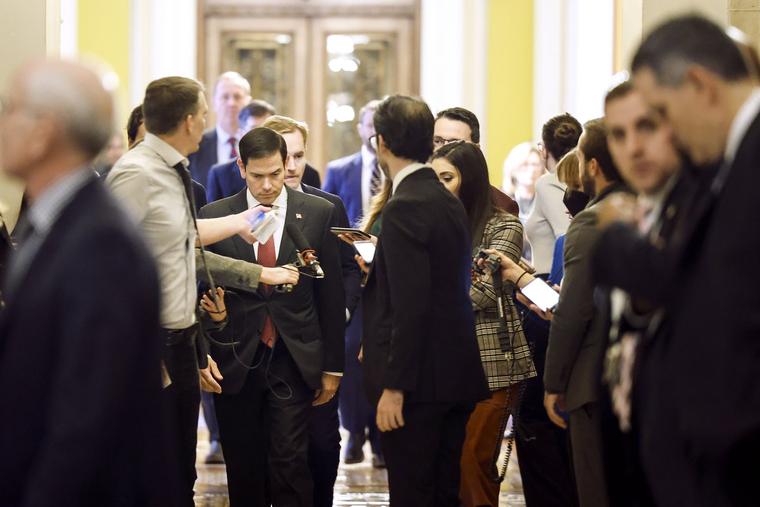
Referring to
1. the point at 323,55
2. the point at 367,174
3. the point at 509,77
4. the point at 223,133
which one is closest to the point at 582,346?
the point at 367,174

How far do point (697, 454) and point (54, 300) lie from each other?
117cm

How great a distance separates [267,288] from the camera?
4715 mm

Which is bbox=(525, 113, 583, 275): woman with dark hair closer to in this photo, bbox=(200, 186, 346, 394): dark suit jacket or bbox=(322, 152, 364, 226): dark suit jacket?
bbox=(200, 186, 346, 394): dark suit jacket

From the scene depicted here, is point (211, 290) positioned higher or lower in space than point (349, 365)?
higher

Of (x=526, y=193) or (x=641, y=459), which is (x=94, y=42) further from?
(x=641, y=459)

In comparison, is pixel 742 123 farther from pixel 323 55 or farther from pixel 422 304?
pixel 323 55

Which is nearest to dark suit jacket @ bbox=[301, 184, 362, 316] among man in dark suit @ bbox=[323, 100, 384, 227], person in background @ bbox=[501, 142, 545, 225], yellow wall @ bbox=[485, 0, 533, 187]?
man in dark suit @ bbox=[323, 100, 384, 227]

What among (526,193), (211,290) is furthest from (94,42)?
(211,290)

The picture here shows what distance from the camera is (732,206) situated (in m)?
2.20

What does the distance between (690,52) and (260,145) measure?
255 centimetres

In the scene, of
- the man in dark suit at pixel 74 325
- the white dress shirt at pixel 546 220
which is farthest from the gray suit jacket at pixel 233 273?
the man in dark suit at pixel 74 325

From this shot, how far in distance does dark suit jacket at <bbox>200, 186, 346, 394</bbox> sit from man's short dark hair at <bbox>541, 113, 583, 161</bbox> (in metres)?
1.11

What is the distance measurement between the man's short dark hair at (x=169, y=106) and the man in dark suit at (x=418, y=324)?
24.0 inches

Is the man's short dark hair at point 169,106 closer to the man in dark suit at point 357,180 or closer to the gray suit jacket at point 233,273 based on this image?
the gray suit jacket at point 233,273
